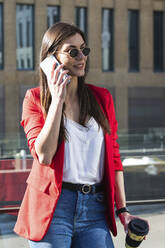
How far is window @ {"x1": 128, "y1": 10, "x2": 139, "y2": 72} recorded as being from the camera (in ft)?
119

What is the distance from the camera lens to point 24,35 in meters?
33.3

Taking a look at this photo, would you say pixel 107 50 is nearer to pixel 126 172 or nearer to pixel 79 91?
pixel 126 172

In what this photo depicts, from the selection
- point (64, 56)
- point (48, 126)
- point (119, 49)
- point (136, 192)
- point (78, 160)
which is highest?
point (119, 49)

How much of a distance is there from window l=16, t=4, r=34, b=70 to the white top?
3187 centimetres

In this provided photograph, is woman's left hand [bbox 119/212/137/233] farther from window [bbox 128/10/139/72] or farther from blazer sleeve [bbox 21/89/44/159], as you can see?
window [bbox 128/10/139/72]

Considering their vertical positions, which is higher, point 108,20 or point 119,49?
point 108,20

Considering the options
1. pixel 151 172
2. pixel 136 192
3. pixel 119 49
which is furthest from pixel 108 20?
pixel 136 192

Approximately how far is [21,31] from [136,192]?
22.5m

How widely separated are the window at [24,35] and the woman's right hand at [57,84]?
105 feet

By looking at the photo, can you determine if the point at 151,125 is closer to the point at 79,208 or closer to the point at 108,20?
the point at 108,20

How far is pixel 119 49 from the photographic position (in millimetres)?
35406

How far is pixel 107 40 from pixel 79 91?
33.7m

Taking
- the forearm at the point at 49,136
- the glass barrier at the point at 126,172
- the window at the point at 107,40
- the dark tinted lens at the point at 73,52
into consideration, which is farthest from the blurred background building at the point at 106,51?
the forearm at the point at 49,136

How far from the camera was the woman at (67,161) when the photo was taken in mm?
2053
